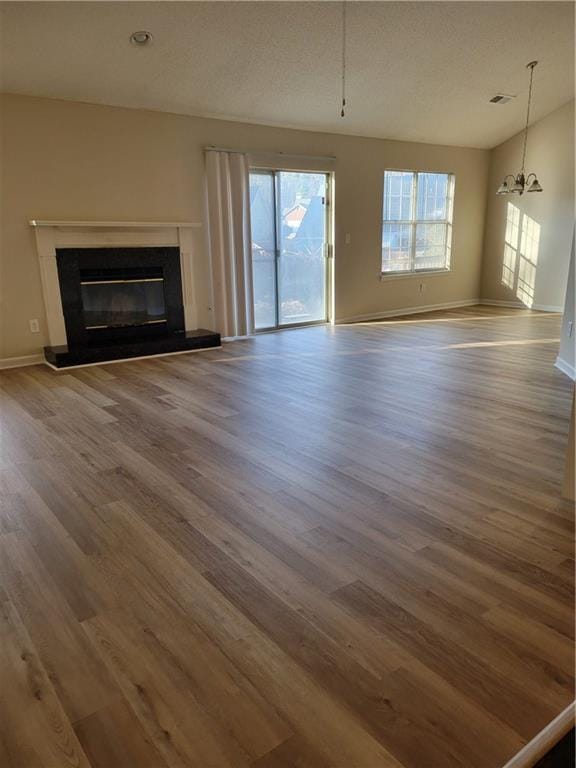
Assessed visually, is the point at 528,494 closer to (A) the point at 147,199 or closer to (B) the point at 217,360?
(B) the point at 217,360

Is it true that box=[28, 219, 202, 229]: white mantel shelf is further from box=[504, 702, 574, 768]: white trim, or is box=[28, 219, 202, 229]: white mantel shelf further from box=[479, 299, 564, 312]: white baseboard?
box=[479, 299, 564, 312]: white baseboard

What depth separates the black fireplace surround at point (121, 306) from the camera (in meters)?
5.26

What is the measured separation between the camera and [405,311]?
8.32m

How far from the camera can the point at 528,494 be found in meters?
2.52

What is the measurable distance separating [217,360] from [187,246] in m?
1.45

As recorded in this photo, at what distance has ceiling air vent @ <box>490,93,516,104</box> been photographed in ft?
A: 22.4

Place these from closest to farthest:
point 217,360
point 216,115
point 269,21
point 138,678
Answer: point 138,678 → point 269,21 → point 217,360 → point 216,115

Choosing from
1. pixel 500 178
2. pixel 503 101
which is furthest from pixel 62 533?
pixel 500 178

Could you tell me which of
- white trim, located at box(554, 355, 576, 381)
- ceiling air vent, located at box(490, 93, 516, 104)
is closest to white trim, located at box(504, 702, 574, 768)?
white trim, located at box(554, 355, 576, 381)

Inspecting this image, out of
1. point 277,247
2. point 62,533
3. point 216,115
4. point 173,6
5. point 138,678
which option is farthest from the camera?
point 277,247

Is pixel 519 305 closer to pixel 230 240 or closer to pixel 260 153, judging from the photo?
pixel 260 153

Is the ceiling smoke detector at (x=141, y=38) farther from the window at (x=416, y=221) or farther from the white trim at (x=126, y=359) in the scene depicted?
the window at (x=416, y=221)

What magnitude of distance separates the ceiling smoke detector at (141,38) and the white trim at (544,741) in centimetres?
492

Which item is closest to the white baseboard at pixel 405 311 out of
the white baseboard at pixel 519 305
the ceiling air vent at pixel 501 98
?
the white baseboard at pixel 519 305
